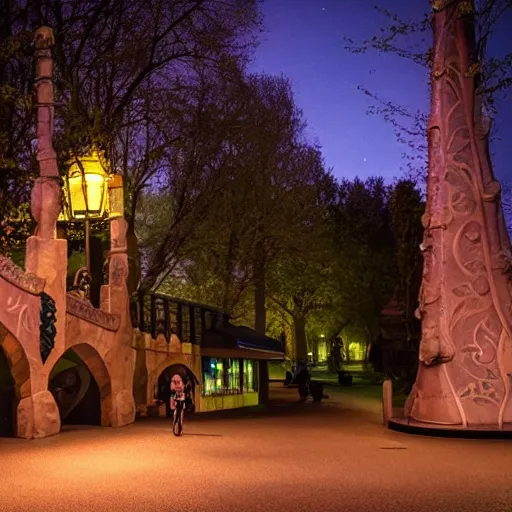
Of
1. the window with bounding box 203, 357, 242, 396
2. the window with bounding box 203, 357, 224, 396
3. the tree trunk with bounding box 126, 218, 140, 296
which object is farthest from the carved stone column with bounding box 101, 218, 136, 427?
the window with bounding box 203, 357, 242, 396

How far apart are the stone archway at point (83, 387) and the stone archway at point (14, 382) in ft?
6.68

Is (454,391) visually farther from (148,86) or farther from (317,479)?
(148,86)

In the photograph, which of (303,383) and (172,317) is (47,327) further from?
(303,383)

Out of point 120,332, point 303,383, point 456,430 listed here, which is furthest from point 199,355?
point 456,430

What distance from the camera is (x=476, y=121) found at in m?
16.9

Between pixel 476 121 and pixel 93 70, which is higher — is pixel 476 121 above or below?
below

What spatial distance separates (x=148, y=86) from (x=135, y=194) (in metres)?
3.49

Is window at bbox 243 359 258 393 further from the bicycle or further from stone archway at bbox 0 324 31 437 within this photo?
stone archway at bbox 0 324 31 437

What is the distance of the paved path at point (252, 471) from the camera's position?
8336mm

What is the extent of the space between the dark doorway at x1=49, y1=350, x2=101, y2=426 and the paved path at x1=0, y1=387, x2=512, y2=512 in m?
1.35

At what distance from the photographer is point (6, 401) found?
Answer: 609 inches

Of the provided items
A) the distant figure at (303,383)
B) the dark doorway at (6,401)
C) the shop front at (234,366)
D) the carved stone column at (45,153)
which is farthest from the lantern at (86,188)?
the distant figure at (303,383)

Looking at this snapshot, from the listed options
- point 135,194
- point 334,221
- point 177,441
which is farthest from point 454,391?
point 334,221

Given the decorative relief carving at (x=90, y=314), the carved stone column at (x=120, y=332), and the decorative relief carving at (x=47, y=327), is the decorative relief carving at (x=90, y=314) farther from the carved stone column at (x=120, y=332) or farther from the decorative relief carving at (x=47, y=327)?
the decorative relief carving at (x=47, y=327)
